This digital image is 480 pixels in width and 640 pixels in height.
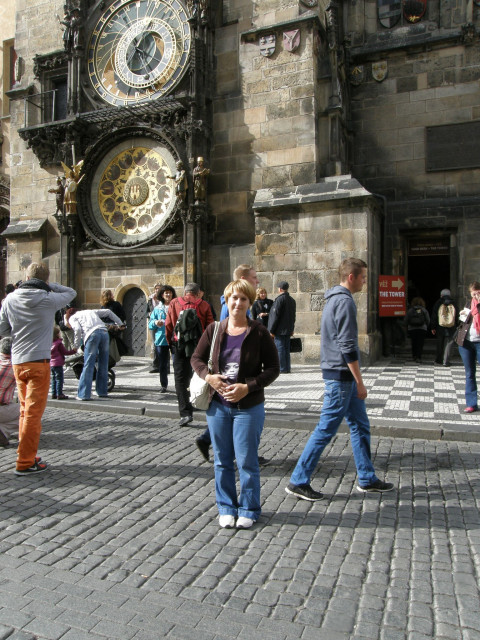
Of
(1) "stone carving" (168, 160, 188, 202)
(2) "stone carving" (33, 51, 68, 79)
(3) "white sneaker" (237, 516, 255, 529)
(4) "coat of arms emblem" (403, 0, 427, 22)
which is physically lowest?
(3) "white sneaker" (237, 516, 255, 529)

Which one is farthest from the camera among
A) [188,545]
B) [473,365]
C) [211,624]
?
[473,365]

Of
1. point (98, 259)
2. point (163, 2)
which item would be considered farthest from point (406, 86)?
point (98, 259)

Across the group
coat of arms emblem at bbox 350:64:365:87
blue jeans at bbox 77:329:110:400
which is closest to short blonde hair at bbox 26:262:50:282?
blue jeans at bbox 77:329:110:400

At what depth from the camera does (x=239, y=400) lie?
366 cm

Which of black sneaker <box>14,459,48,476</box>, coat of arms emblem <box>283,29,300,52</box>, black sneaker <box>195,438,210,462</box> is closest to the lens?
black sneaker <box>14,459,48,476</box>

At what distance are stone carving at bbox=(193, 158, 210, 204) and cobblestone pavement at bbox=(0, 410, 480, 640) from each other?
9.03m

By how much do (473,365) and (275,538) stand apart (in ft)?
15.3

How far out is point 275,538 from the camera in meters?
3.53

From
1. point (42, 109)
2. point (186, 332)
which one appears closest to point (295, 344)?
point (186, 332)

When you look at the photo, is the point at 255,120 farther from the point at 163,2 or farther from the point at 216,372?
the point at 216,372

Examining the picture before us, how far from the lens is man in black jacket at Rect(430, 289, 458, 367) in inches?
467

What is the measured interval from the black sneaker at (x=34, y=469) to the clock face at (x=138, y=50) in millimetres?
11291

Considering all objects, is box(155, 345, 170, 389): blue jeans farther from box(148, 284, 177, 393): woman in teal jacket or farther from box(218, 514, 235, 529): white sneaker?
box(218, 514, 235, 529): white sneaker

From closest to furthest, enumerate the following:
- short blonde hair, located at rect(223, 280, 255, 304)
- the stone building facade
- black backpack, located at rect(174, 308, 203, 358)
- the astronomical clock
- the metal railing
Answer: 1. short blonde hair, located at rect(223, 280, 255, 304)
2. black backpack, located at rect(174, 308, 203, 358)
3. the stone building facade
4. the astronomical clock
5. the metal railing
